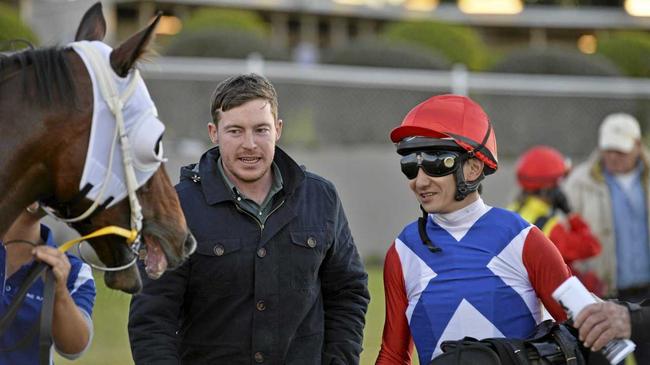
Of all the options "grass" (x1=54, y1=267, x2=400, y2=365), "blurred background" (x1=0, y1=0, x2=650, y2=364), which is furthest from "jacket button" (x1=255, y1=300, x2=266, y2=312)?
"blurred background" (x1=0, y1=0, x2=650, y2=364)

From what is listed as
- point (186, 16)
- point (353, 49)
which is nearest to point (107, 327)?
point (353, 49)

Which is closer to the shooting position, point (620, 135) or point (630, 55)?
point (620, 135)

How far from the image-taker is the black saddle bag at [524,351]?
10.1 ft

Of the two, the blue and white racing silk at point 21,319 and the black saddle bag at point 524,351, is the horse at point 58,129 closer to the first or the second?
the blue and white racing silk at point 21,319

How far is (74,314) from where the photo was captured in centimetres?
308

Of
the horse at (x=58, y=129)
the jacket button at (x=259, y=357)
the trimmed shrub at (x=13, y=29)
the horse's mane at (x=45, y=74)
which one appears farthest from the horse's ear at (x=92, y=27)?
the trimmed shrub at (x=13, y=29)

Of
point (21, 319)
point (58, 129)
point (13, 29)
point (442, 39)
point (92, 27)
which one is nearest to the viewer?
point (58, 129)

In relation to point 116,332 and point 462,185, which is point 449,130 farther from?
point 116,332

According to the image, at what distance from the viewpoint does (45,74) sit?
272 cm

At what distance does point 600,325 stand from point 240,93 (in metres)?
1.36

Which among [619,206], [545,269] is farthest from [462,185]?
[619,206]

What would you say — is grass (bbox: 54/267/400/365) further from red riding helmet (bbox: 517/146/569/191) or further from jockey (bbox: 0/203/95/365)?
jockey (bbox: 0/203/95/365)

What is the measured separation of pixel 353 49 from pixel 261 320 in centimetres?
1181

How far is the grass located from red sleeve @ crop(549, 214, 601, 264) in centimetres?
172
